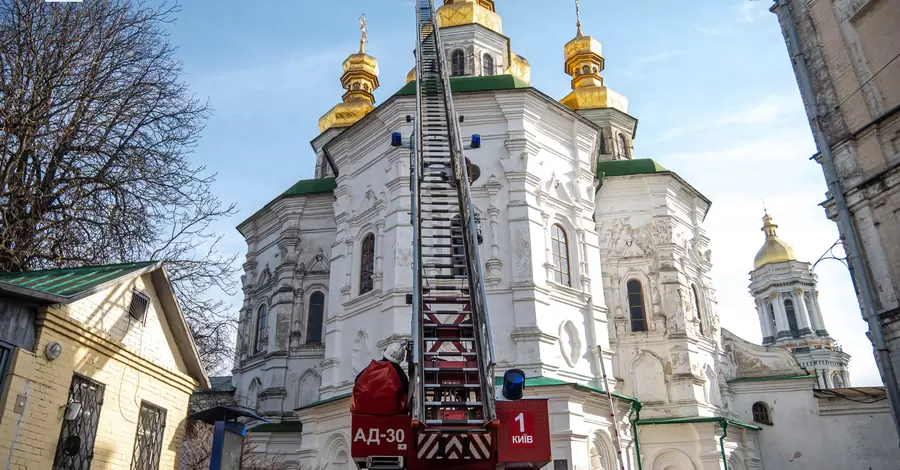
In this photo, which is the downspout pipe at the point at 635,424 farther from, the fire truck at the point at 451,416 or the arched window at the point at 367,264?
the fire truck at the point at 451,416

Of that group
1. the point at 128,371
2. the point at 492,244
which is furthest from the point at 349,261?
the point at 128,371

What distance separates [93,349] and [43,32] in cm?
662

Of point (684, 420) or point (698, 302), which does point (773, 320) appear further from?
point (684, 420)

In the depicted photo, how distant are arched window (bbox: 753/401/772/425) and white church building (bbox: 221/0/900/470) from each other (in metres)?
0.05

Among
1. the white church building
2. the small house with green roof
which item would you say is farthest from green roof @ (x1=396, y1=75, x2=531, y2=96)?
the small house with green roof

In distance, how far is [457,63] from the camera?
26.7 m

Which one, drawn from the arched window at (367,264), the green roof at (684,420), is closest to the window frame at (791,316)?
the green roof at (684,420)

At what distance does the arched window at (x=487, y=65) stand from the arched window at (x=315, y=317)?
10.8 metres

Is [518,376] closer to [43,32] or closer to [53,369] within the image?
[53,369]

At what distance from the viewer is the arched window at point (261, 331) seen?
87.9 feet

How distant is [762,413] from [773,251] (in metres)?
36.5

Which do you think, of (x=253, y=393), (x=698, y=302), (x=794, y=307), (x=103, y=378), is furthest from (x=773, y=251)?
(x=103, y=378)

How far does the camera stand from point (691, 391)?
72.2 ft

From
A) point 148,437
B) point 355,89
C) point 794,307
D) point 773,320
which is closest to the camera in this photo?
point 148,437
